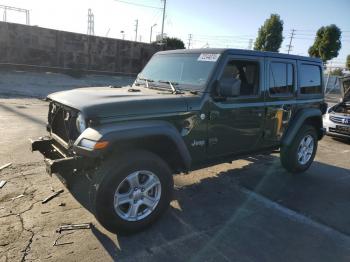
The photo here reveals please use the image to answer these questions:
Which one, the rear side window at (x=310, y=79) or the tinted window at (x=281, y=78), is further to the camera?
the rear side window at (x=310, y=79)

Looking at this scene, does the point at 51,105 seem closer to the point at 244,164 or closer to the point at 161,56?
the point at 161,56

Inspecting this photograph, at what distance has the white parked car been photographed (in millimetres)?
9211

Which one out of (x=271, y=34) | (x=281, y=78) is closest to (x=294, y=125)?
(x=281, y=78)

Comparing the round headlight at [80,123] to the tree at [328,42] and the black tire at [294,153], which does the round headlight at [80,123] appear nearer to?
the black tire at [294,153]

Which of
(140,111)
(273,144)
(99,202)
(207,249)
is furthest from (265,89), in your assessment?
(99,202)

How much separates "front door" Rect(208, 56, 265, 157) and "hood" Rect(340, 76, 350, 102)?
5.27m

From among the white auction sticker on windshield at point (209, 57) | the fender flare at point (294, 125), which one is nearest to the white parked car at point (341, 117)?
the fender flare at point (294, 125)

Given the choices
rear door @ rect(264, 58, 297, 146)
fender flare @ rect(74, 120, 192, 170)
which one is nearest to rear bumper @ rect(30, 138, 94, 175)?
fender flare @ rect(74, 120, 192, 170)

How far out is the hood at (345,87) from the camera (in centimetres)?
906

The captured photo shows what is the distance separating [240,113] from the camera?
4609mm

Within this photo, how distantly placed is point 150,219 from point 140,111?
3.94 ft

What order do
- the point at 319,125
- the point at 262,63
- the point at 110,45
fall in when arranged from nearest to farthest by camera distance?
1. the point at 262,63
2. the point at 319,125
3. the point at 110,45

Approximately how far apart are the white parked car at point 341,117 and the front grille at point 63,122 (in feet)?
25.4

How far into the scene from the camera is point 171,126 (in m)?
3.80
